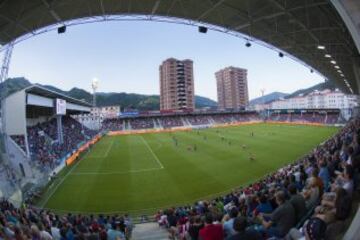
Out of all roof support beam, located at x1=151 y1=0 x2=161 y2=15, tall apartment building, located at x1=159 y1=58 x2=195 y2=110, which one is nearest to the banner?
roof support beam, located at x1=151 y1=0 x2=161 y2=15

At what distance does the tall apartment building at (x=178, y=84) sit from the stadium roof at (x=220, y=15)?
459 ft

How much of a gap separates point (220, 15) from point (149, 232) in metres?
14.1

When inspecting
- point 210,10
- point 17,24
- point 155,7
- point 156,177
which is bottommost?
point 156,177

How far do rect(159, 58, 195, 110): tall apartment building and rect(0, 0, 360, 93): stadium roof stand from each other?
139915 mm

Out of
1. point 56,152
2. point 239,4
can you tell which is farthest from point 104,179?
point 239,4

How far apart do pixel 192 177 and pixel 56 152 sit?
19.6m

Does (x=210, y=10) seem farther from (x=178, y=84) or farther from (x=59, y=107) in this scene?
(x=178, y=84)

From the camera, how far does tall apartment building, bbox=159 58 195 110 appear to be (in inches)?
6486

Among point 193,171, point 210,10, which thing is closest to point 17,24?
point 210,10

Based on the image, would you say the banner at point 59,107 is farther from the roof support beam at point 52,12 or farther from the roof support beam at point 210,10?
the roof support beam at point 210,10

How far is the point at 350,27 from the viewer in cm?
671

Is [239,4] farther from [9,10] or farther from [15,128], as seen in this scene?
[15,128]

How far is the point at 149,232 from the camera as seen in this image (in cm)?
1556

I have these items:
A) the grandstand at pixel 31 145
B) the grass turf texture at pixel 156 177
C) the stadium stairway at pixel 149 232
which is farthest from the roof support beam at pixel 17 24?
→ the stadium stairway at pixel 149 232
